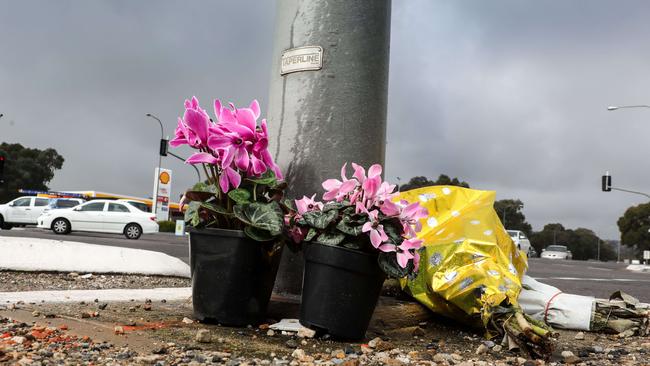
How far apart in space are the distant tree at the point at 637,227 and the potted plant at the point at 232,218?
92572mm

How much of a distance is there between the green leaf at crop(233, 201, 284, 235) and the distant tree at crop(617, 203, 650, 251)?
3647 inches

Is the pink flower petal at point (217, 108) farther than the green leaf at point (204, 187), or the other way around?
the green leaf at point (204, 187)

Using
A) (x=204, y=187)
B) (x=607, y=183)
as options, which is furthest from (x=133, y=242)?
(x=607, y=183)

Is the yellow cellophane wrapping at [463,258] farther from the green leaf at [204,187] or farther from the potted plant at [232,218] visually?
the green leaf at [204,187]

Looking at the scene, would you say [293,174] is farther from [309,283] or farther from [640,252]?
[640,252]

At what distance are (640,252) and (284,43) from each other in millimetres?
94138

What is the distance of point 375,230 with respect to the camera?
2.94 metres

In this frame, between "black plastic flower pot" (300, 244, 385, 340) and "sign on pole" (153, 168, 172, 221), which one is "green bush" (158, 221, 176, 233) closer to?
"sign on pole" (153, 168, 172, 221)

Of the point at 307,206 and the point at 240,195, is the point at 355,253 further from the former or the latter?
the point at 240,195

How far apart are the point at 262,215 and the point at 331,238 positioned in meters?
0.37

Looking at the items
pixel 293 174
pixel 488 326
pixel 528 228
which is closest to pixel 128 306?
pixel 293 174

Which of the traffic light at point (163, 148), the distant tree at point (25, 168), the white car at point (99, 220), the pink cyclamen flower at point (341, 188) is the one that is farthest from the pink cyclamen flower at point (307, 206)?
the distant tree at point (25, 168)

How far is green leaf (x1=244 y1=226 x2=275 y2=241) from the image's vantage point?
3.03 m

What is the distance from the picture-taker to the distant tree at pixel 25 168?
7081 cm
